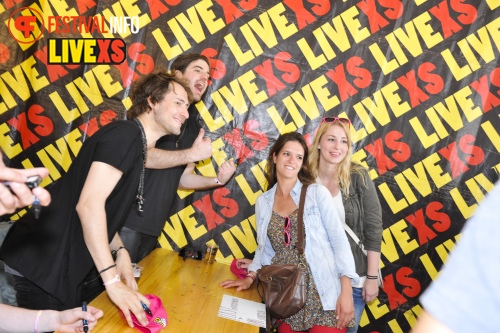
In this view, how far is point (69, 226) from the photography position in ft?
5.72

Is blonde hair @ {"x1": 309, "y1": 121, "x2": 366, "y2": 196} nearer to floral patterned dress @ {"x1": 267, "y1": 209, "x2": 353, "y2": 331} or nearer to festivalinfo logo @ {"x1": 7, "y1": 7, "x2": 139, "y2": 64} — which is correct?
floral patterned dress @ {"x1": 267, "y1": 209, "x2": 353, "y2": 331}

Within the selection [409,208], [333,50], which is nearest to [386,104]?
[333,50]

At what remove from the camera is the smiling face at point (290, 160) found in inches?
107

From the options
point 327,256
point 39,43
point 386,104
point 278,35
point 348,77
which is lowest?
point 327,256

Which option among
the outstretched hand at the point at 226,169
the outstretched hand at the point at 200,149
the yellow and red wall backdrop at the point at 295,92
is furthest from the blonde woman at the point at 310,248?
the yellow and red wall backdrop at the point at 295,92

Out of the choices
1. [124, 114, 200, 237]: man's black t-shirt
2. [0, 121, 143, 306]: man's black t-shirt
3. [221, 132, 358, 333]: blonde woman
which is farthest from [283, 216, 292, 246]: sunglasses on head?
[0, 121, 143, 306]: man's black t-shirt

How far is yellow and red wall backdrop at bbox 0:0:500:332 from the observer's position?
3191 millimetres

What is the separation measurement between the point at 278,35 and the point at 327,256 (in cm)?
168

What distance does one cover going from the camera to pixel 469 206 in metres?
3.18

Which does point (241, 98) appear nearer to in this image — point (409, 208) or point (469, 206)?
point (409, 208)

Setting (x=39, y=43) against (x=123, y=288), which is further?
(x=39, y=43)

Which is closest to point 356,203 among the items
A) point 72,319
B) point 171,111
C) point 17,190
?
point 171,111

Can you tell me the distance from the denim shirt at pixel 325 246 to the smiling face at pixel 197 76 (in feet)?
3.29

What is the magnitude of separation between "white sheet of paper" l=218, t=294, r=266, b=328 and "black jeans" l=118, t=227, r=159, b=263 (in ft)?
2.15
